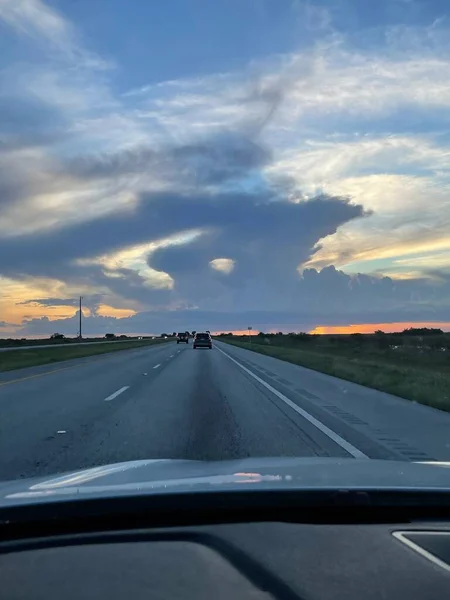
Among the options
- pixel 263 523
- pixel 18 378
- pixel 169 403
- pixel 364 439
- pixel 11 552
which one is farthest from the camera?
pixel 18 378

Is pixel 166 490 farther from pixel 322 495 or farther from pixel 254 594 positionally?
pixel 254 594

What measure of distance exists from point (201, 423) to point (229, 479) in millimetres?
8662

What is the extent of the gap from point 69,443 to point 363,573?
8.20 metres

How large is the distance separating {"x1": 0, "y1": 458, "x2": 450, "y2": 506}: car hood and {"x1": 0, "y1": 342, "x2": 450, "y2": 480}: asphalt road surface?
4.00 m

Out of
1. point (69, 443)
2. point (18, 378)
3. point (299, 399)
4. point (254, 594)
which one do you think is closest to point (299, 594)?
point (254, 594)

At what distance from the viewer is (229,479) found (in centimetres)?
418

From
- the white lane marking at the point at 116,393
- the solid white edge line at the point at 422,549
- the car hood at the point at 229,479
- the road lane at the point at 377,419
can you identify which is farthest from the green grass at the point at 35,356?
the solid white edge line at the point at 422,549

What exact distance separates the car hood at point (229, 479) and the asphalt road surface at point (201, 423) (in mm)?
3998

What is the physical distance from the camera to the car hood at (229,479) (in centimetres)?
380

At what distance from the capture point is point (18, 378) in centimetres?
2423

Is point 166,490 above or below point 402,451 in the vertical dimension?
above

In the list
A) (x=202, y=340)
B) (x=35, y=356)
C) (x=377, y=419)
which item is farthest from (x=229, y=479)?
(x=202, y=340)

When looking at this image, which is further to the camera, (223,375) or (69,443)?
(223,375)

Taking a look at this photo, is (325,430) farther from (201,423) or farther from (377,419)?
(201,423)
